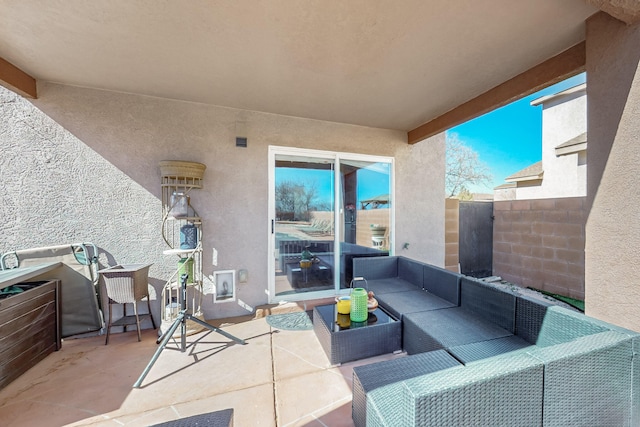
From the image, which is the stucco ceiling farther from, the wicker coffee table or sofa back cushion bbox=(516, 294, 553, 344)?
the wicker coffee table

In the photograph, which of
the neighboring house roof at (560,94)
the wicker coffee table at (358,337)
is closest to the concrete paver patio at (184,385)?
the wicker coffee table at (358,337)

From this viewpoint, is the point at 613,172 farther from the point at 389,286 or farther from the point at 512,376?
the point at 389,286

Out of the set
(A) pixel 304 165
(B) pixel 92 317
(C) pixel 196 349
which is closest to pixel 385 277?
(A) pixel 304 165

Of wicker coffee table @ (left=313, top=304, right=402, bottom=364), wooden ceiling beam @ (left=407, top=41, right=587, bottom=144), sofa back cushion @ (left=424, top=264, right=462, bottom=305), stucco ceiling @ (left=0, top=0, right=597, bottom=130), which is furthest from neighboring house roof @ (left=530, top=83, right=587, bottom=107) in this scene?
wicker coffee table @ (left=313, top=304, right=402, bottom=364)

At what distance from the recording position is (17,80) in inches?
95.0

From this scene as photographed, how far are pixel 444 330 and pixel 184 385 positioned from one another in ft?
7.21

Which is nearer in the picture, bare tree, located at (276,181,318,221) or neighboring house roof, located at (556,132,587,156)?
bare tree, located at (276,181,318,221)

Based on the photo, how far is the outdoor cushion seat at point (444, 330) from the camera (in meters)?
1.91

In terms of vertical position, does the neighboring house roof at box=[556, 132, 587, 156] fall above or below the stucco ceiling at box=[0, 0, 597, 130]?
above

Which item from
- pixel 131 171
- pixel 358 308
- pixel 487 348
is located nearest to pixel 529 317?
pixel 487 348

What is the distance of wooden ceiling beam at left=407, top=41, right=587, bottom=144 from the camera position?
2.19m

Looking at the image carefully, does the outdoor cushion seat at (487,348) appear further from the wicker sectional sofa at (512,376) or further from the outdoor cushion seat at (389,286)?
the outdoor cushion seat at (389,286)

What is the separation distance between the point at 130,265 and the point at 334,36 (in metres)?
3.28

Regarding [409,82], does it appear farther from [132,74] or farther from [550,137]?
[550,137]
